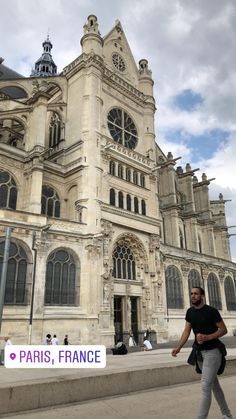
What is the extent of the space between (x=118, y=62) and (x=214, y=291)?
26503 millimetres

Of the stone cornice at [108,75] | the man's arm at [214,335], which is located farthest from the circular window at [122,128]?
the man's arm at [214,335]

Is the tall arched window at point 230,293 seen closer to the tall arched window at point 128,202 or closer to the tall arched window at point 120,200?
the tall arched window at point 128,202

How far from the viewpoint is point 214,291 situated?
3550 cm

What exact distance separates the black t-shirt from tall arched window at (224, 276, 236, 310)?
35.6m

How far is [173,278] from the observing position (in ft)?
99.7

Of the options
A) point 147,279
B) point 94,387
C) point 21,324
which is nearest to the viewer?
point 94,387

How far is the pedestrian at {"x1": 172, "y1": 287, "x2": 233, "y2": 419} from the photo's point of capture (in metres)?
3.85

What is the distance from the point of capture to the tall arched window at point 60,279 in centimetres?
1995

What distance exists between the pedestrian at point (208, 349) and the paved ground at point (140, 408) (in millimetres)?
764

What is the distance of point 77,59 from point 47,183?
1263 centimetres

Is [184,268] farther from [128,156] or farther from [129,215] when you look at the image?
[128,156]

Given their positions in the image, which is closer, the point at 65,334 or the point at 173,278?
the point at 65,334

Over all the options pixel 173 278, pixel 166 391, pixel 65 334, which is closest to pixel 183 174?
pixel 173 278

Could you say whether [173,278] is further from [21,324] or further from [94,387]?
[94,387]
